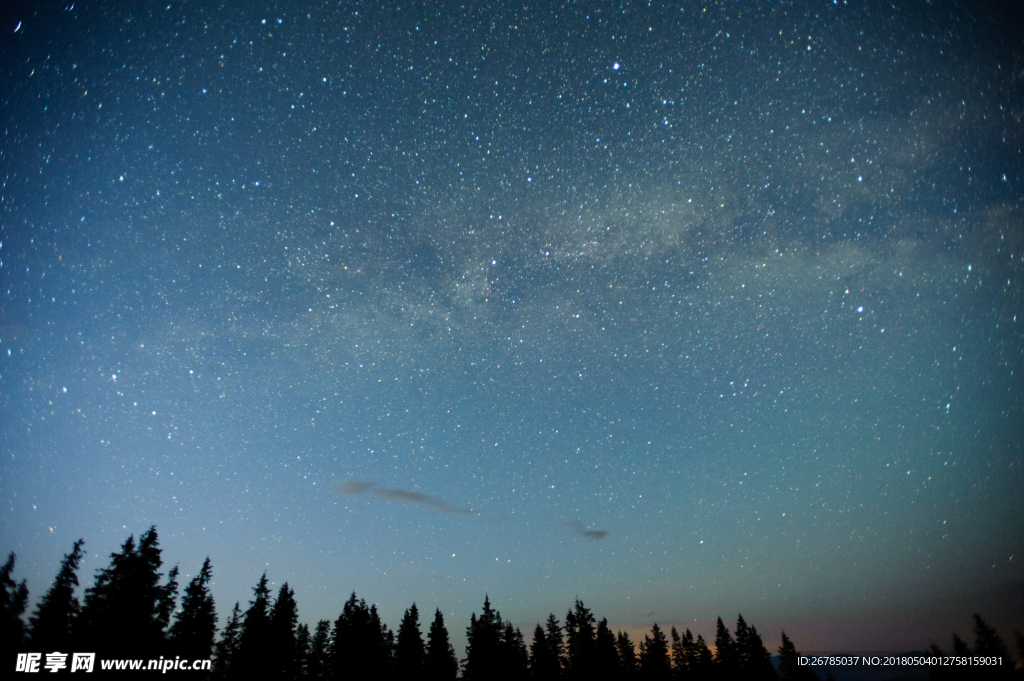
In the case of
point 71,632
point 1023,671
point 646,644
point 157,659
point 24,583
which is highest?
point 24,583

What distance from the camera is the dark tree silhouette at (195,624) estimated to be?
27.2 metres

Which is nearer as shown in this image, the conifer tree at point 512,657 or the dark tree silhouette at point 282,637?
the dark tree silhouette at point 282,637

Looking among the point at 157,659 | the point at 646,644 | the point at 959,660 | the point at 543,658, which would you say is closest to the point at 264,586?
the point at 157,659

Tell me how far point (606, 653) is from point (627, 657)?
10.7 meters

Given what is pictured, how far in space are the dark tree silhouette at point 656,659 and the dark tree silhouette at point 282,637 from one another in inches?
1453

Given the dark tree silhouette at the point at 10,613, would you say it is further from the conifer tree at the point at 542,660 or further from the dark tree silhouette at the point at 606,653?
the dark tree silhouette at the point at 606,653

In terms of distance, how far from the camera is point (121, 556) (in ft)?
78.5

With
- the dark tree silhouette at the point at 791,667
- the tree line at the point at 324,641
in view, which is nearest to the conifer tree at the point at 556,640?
the tree line at the point at 324,641

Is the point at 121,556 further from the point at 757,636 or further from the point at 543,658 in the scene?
the point at 757,636

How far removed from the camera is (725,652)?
152 ft

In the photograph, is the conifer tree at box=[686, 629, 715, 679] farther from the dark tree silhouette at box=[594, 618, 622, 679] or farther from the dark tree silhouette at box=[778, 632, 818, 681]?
the dark tree silhouette at box=[594, 618, 622, 679]

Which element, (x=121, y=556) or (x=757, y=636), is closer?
(x=121, y=556)

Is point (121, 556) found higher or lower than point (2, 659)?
higher

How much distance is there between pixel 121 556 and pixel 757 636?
55043 mm
